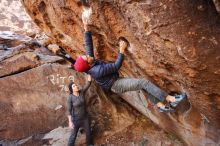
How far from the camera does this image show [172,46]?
4441mm

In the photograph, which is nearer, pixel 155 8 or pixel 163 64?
pixel 155 8

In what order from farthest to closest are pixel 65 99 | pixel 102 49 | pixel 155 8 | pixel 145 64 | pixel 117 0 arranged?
pixel 65 99
pixel 102 49
pixel 145 64
pixel 117 0
pixel 155 8

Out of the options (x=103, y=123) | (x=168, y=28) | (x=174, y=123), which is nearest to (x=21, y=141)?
(x=103, y=123)

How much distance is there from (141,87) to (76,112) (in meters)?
2.62

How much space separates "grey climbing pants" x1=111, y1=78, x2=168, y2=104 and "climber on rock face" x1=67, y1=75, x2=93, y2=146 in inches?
73.4

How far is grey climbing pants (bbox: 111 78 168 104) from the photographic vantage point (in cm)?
533

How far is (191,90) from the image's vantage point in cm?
498

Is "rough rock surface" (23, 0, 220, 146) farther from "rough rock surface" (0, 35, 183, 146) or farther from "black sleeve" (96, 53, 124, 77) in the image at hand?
"rough rock surface" (0, 35, 183, 146)

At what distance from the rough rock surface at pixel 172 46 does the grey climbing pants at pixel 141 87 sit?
11.5 inches

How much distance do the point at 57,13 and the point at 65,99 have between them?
2610mm

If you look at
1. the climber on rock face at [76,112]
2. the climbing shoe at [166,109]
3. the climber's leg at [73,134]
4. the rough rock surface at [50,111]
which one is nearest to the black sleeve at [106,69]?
the climbing shoe at [166,109]

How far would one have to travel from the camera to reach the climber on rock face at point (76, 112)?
24.6 feet

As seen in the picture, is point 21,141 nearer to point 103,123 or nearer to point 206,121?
point 103,123

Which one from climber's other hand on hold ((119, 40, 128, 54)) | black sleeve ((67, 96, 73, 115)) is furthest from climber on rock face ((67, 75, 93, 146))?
climber's other hand on hold ((119, 40, 128, 54))
